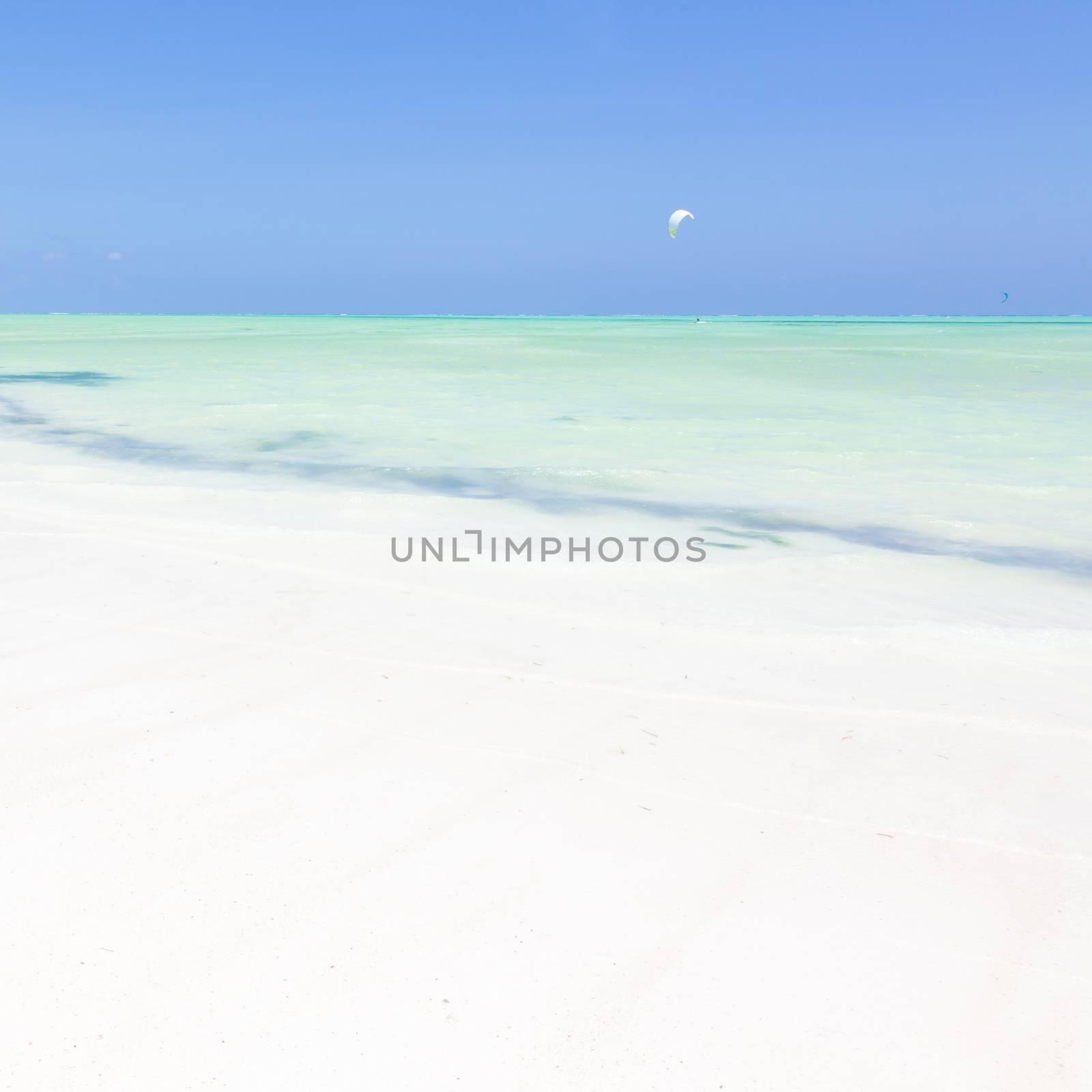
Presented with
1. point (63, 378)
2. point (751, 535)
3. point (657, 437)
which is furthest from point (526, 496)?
point (63, 378)

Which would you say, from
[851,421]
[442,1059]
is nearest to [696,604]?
[442,1059]

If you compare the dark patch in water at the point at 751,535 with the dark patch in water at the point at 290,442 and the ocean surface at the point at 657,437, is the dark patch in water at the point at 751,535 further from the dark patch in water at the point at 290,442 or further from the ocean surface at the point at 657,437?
the dark patch in water at the point at 290,442

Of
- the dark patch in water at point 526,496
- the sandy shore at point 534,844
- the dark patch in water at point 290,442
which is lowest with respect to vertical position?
the sandy shore at point 534,844

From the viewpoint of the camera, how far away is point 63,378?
13195mm

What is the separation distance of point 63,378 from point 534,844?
1357 cm

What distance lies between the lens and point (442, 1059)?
120 cm

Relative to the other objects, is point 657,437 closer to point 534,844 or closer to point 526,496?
point 526,496

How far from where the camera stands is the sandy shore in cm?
124

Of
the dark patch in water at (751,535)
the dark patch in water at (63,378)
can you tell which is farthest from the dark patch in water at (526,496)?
the dark patch in water at (63,378)

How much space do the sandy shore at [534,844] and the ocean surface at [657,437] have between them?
1905 mm

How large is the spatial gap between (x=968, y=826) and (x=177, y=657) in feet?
6.30

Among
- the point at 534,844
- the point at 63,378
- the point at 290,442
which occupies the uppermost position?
the point at 63,378

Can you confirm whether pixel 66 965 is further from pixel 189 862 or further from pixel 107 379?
pixel 107 379

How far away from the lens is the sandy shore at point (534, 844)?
1238 mm
